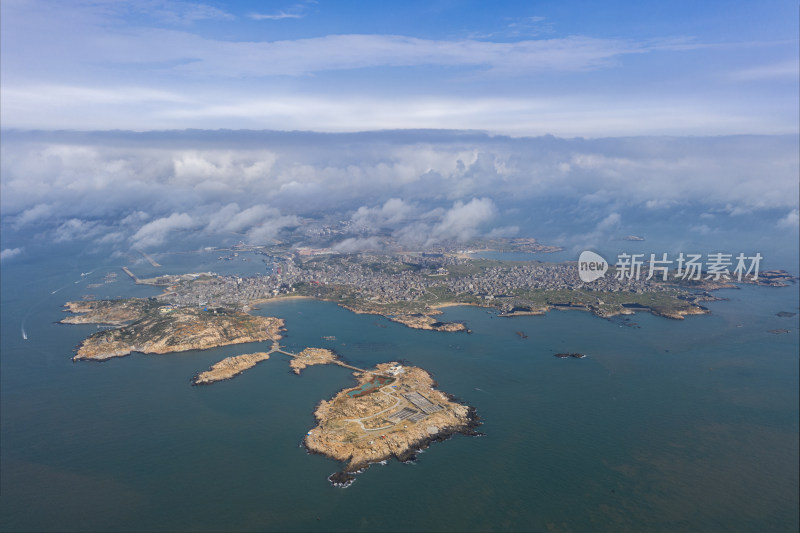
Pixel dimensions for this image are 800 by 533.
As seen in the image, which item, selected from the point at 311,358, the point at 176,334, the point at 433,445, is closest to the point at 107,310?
the point at 176,334

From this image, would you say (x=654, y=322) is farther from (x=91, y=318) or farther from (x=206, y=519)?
(x=91, y=318)

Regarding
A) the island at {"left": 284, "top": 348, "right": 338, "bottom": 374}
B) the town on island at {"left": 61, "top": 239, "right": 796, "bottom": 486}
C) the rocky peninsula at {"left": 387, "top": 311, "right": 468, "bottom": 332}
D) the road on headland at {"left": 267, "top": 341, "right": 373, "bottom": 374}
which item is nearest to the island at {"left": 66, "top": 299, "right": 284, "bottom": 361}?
the town on island at {"left": 61, "top": 239, "right": 796, "bottom": 486}

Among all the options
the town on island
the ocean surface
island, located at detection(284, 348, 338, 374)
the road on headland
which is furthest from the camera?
island, located at detection(284, 348, 338, 374)

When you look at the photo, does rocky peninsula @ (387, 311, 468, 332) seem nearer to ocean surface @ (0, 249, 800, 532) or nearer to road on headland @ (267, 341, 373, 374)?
ocean surface @ (0, 249, 800, 532)

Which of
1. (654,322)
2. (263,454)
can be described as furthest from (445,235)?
(263,454)

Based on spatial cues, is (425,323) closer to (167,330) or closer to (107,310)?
(167,330)

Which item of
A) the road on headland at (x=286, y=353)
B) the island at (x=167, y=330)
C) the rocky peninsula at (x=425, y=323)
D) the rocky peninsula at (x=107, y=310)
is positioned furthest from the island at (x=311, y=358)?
the rocky peninsula at (x=107, y=310)
